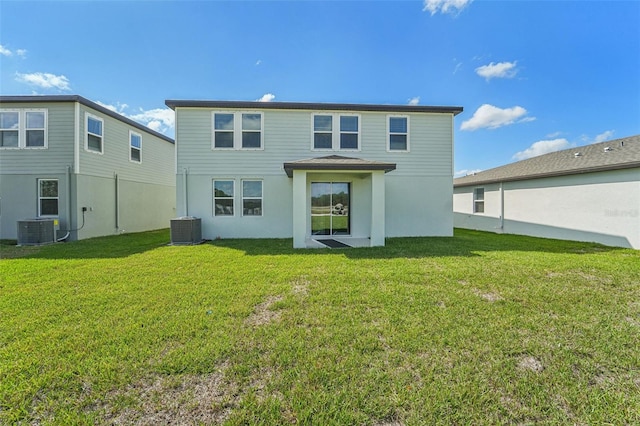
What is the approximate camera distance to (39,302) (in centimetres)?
412

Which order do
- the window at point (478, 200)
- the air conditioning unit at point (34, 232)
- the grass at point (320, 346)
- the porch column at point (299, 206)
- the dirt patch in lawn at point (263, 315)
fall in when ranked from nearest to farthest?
1. the grass at point (320, 346)
2. the dirt patch in lawn at point (263, 315)
3. the porch column at point (299, 206)
4. the air conditioning unit at point (34, 232)
5. the window at point (478, 200)

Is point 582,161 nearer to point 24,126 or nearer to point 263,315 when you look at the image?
point 263,315

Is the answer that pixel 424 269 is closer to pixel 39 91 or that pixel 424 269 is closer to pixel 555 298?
pixel 555 298

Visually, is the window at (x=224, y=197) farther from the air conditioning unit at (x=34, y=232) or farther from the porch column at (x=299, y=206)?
the air conditioning unit at (x=34, y=232)

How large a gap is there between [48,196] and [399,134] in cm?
1470

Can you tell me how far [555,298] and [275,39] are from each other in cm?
1316

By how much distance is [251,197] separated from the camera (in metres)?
10.9

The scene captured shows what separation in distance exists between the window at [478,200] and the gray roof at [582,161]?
0.61 meters

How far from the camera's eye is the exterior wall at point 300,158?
10.7 meters

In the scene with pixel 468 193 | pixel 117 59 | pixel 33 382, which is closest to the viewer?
pixel 33 382

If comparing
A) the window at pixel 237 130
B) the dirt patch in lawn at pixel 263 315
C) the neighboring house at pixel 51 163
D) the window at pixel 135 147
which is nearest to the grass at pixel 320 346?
the dirt patch in lawn at pixel 263 315

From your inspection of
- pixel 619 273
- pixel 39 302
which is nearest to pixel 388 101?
pixel 619 273

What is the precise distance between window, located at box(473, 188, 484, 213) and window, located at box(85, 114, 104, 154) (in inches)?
777

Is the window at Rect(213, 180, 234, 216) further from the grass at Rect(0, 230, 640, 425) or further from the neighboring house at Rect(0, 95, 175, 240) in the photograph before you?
the neighboring house at Rect(0, 95, 175, 240)
